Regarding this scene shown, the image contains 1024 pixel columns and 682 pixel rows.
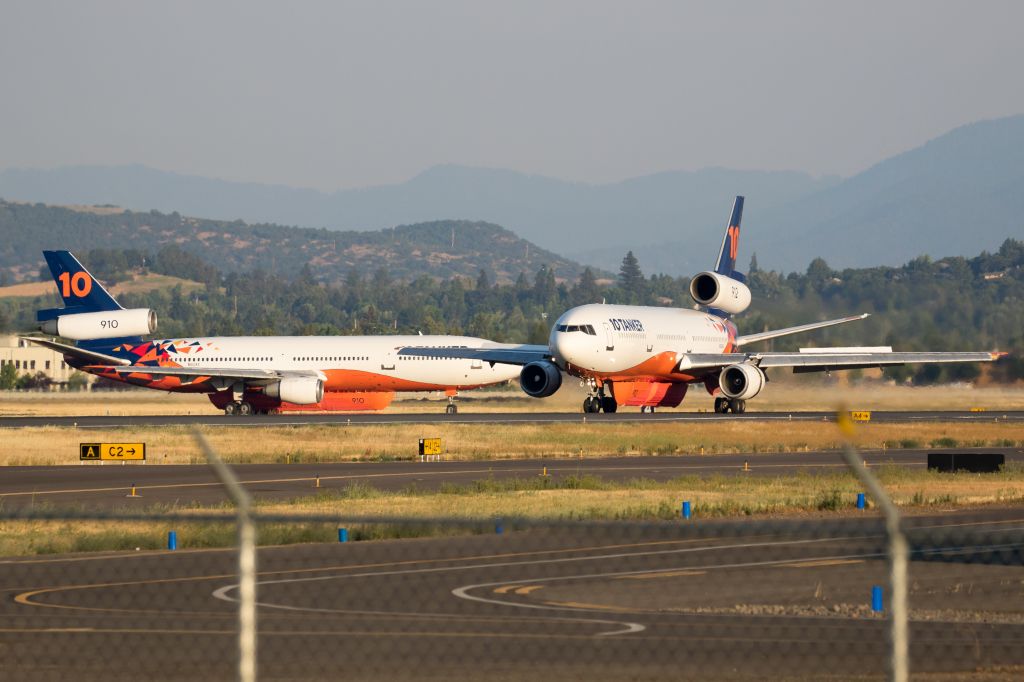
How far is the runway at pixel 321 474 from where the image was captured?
33.0 metres

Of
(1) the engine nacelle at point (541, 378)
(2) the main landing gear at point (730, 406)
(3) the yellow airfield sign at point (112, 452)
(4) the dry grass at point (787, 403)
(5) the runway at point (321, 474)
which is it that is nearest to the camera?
(5) the runway at point (321, 474)

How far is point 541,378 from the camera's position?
232 ft

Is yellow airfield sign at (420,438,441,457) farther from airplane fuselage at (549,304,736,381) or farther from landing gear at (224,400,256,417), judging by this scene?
landing gear at (224,400,256,417)

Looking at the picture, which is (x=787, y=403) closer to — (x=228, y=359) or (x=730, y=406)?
(x=730, y=406)

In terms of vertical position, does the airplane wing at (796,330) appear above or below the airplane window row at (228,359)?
above

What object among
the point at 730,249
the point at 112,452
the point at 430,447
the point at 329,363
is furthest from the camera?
the point at 730,249

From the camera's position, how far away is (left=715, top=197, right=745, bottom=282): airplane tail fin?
8462 centimetres

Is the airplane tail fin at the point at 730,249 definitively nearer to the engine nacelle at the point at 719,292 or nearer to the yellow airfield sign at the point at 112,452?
the engine nacelle at the point at 719,292

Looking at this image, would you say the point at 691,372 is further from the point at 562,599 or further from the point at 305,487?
the point at 562,599

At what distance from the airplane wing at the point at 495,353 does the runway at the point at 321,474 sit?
25387 mm

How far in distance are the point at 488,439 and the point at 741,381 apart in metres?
19.9

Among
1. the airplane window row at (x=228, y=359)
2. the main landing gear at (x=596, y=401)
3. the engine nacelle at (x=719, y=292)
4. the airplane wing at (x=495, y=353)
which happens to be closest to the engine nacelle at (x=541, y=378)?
the airplane wing at (x=495, y=353)

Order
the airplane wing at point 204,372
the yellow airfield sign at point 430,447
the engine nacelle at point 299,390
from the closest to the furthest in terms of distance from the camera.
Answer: the yellow airfield sign at point 430,447 → the engine nacelle at point 299,390 → the airplane wing at point 204,372

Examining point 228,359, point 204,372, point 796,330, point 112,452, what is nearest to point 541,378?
point 796,330
